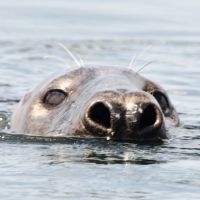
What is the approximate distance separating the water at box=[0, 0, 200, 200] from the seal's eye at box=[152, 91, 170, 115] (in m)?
0.24

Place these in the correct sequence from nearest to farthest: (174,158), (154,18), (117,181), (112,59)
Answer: (117,181)
(174,158)
(112,59)
(154,18)

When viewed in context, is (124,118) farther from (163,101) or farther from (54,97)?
(163,101)

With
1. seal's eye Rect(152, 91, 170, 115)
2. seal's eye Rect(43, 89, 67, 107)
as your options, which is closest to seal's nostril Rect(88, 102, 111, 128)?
seal's eye Rect(43, 89, 67, 107)

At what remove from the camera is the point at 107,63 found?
1404cm

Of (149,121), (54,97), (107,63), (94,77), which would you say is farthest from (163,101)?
(107,63)

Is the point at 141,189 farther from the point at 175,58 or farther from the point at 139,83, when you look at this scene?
the point at 175,58

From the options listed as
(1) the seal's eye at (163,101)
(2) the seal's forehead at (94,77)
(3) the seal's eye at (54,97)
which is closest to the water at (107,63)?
(1) the seal's eye at (163,101)

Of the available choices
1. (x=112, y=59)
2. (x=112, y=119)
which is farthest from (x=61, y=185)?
(x=112, y=59)

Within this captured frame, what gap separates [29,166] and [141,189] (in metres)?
0.99

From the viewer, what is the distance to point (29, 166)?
7305 mm

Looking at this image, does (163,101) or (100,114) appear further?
(163,101)

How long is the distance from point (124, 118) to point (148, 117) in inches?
8.2

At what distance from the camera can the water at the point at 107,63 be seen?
265 inches

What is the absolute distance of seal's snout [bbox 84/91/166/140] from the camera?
25.1 ft
